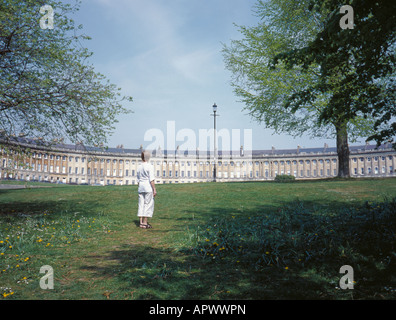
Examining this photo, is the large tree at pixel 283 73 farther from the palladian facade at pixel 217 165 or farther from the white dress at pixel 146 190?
the palladian facade at pixel 217 165

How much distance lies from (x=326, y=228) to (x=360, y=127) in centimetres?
1818

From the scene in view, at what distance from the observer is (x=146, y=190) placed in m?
9.45

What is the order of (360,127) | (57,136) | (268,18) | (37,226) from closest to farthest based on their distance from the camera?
(37,226) < (57,136) < (360,127) < (268,18)

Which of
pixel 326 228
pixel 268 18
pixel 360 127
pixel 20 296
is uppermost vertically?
pixel 268 18

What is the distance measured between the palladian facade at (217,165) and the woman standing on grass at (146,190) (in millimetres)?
103378

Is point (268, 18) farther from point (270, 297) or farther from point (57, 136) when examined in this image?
point (270, 297)

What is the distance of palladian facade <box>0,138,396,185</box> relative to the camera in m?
111

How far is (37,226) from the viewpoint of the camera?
9148 mm

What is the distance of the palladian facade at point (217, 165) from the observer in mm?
110812

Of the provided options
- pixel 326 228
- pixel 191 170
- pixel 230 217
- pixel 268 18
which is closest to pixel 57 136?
pixel 230 217

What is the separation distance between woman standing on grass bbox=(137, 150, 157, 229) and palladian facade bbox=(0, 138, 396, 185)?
103378 millimetres

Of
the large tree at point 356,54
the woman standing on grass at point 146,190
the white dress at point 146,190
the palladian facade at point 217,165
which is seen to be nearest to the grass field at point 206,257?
the woman standing on grass at point 146,190

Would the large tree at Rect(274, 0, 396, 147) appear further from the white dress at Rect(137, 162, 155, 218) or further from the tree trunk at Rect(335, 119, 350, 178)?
the tree trunk at Rect(335, 119, 350, 178)
